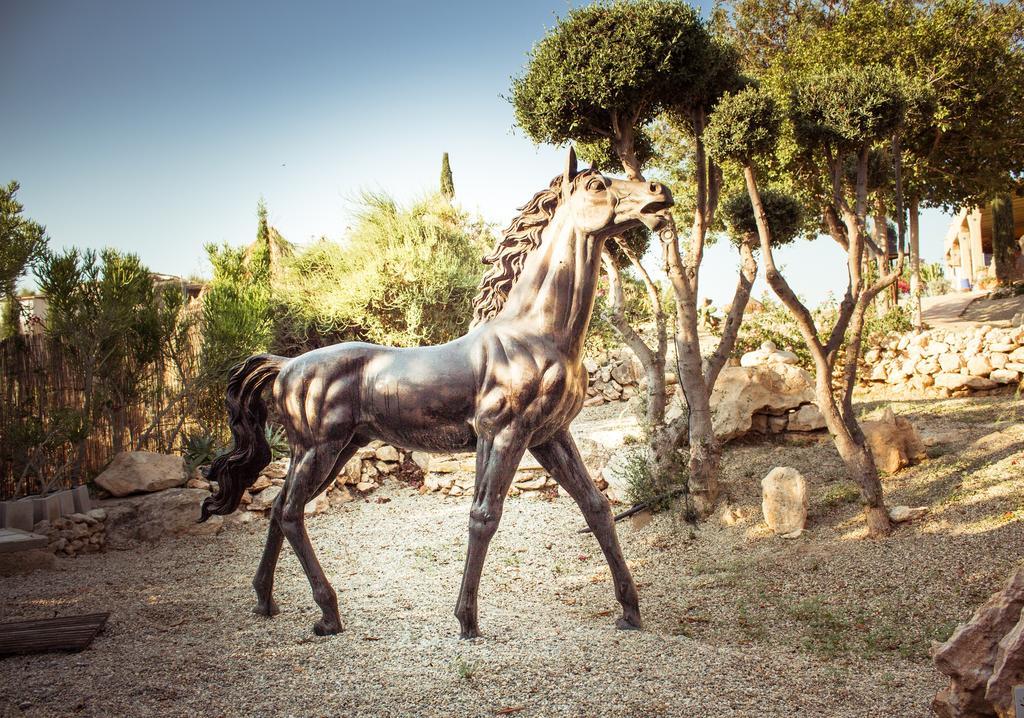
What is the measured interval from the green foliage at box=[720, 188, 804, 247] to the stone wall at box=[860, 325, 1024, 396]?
517cm

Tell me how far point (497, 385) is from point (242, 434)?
186cm

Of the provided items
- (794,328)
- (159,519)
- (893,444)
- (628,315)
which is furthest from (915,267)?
(159,519)

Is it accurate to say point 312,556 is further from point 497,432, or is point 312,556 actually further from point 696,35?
point 696,35

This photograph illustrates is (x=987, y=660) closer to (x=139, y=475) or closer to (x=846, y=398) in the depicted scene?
(x=846, y=398)

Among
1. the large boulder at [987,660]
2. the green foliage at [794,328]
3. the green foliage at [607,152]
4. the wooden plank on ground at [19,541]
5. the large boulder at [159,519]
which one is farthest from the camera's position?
the green foliage at [794,328]

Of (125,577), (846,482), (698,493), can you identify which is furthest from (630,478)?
(125,577)

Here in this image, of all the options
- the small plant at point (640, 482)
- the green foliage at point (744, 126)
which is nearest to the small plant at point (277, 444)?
the small plant at point (640, 482)

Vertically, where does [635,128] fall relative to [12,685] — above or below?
above

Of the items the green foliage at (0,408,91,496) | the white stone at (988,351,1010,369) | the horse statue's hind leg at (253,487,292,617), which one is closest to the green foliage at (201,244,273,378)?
the green foliage at (0,408,91,496)

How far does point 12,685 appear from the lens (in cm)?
382

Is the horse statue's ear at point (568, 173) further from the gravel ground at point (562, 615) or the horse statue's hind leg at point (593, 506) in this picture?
the gravel ground at point (562, 615)

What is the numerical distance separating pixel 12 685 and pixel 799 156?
278 inches

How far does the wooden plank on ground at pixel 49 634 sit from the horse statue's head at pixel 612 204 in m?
3.94

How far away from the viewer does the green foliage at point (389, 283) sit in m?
12.0
